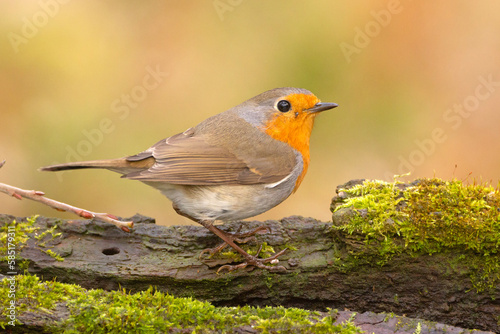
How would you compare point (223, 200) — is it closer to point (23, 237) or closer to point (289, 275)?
point (289, 275)

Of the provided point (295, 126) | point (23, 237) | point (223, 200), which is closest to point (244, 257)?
point (223, 200)

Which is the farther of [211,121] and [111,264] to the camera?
[211,121]

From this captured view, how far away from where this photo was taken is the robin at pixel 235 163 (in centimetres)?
385

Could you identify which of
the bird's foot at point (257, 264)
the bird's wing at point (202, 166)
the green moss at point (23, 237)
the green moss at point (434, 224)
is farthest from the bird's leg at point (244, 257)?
the green moss at point (23, 237)

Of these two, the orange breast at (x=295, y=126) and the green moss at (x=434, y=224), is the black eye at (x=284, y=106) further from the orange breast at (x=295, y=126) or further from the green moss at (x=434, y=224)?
the green moss at (x=434, y=224)

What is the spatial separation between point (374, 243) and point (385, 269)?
6.8 inches

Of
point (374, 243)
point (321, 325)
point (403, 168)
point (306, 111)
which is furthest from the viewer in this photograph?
point (403, 168)

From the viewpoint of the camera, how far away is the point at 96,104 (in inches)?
237

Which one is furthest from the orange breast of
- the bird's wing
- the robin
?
the bird's wing

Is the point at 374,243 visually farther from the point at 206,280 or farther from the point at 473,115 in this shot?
the point at 473,115

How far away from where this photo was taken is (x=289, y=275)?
3516mm

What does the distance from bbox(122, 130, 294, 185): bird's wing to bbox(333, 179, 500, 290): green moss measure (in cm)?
65

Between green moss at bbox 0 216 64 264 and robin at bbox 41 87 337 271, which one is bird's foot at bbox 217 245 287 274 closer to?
robin at bbox 41 87 337 271

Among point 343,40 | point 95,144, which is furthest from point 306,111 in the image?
point 95,144
